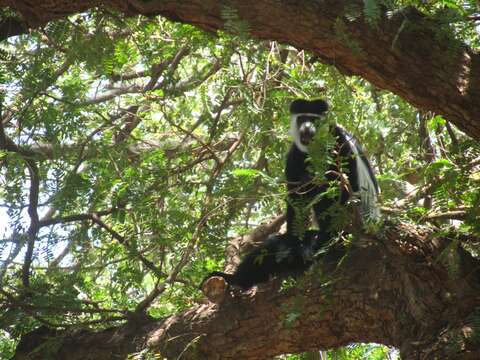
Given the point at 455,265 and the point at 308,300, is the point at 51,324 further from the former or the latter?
the point at 455,265

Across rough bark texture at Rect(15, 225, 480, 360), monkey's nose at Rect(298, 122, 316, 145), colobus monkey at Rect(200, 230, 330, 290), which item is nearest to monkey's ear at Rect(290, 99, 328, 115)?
monkey's nose at Rect(298, 122, 316, 145)

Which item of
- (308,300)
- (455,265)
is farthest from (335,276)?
(455,265)

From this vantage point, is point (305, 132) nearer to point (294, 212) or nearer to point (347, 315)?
point (294, 212)

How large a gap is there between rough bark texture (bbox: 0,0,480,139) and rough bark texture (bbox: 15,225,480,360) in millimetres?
491

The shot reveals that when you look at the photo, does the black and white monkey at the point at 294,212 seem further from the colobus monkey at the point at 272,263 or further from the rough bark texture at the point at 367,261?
the rough bark texture at the point at 367,261

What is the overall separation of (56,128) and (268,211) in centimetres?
169

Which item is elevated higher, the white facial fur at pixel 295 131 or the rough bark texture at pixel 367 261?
the white facial fur at pixel 295 131

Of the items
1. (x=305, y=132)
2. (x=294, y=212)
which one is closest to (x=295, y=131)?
(x=305, y=132)

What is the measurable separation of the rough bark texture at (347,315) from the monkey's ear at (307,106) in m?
1.28

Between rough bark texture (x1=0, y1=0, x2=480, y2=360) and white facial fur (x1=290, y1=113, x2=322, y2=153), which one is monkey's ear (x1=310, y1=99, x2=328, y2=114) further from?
rough bark texture (x1=0, y1=0, x2=480, y2=360)

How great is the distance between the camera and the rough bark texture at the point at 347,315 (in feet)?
7.03

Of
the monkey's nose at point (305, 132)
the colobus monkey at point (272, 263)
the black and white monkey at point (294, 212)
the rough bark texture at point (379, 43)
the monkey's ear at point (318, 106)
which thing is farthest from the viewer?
the monkey's ear at point (318, 106)

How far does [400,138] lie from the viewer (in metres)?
3.84

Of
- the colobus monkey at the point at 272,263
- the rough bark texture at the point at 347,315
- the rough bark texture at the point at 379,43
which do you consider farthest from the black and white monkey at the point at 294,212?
the rough bark texture at the point at 379,43
